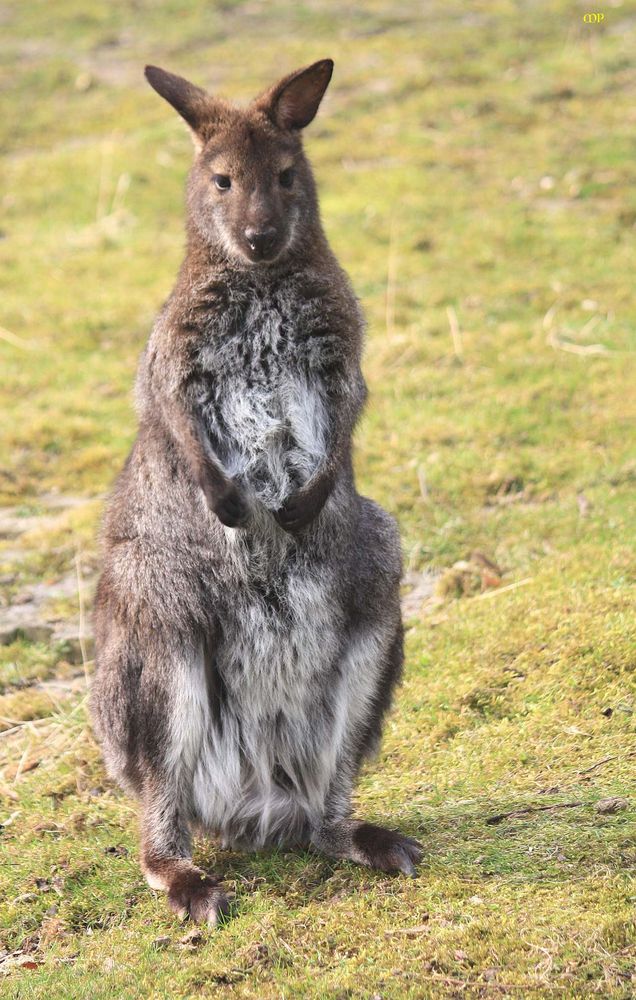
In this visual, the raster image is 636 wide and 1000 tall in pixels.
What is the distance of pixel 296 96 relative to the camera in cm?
395

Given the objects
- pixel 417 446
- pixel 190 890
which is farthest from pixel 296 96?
pixel 417 446

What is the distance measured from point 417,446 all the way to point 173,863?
374cm

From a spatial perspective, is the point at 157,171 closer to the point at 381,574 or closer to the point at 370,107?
the point at 370,107

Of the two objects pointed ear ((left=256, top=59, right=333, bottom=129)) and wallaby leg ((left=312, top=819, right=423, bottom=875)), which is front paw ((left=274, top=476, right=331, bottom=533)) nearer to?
wallaby leg ((left=312, top=819, right=423, bottom=875))

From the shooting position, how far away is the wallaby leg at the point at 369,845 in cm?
359

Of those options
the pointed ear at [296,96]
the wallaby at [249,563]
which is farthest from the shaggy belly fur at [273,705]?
the pointed ear at [296,96]

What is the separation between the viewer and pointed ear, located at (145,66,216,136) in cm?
396

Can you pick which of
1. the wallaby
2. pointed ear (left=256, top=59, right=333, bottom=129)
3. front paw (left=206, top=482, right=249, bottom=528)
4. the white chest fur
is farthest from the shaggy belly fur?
pointed ear (left=256, top=59, right=333, bottom=129)

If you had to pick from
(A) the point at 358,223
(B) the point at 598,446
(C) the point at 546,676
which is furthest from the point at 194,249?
(A) the point at 358,223

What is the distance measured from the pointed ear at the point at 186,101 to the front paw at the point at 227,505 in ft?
3.82

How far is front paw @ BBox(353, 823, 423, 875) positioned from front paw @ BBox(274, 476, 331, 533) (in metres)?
0.87

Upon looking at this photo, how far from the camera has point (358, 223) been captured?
10.1 metres

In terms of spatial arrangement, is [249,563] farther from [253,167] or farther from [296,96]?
[296,96]

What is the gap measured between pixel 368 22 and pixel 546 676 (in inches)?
420
